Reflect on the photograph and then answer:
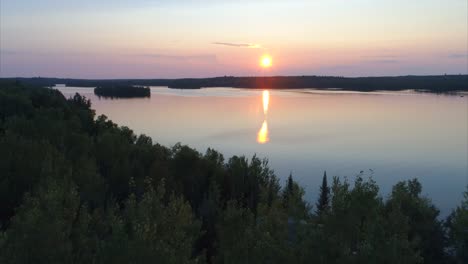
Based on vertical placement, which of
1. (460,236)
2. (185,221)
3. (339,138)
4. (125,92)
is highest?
(185,221)

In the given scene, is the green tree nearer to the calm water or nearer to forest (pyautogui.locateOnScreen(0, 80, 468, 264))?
forest (pyautogui.locateOnScreen(0, 80, 468, 264))

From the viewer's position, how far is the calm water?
41.4m

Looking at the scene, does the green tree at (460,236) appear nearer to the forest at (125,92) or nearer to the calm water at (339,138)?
the calm water at (339,138)

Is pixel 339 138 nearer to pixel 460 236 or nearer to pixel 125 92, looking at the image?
pixel 460 236

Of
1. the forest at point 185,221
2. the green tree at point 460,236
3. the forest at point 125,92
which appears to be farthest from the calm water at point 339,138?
the forest at point 125,92

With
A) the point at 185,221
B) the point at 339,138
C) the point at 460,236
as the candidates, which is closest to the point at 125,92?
the point at 339,138

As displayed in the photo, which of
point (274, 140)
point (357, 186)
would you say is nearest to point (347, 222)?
point (357, 186)

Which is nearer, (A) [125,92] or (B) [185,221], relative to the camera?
(B) [185,221]

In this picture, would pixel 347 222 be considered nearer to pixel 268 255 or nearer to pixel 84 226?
pixel 268 255

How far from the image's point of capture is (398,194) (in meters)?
24.4

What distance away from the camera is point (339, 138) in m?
59.0

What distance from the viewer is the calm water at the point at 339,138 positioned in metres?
41.4

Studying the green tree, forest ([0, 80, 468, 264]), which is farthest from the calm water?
forest ([0, 80, 468, 264])

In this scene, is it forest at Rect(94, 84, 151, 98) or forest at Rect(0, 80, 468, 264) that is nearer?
forest at Rect(0, 80, 468, 264)
